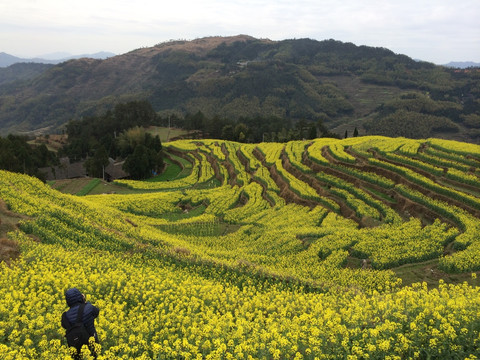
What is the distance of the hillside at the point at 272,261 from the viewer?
7.96m

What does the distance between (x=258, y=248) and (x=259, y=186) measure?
63.0 feet

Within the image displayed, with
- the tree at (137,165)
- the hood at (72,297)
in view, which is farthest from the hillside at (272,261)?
the tree at (137,165)

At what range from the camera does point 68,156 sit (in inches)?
3012

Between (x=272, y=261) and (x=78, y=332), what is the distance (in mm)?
13931

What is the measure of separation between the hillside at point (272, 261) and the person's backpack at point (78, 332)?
0.48 metres

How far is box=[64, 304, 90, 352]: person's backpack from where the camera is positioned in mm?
7058

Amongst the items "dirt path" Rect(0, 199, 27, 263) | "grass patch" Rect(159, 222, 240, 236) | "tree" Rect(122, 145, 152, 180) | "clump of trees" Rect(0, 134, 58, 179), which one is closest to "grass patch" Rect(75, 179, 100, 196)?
"clump of trees" Rect(0, 134, 58, 179)

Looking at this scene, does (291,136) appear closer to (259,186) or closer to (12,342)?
(259,186)

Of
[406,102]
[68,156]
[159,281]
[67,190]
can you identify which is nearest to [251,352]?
[159,281]

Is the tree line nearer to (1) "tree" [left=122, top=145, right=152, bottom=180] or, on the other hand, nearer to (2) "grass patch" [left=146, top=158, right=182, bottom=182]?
(1) "tree" [left=122, top=145, right=152, bottom=180]

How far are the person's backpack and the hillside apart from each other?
18.8 inches

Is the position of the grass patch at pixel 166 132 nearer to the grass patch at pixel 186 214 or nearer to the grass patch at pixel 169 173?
the grass patch at pixel 169 173

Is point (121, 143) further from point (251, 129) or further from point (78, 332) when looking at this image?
point (78, 332)

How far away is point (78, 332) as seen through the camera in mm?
7098
